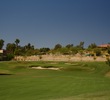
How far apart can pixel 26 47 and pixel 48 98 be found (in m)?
148

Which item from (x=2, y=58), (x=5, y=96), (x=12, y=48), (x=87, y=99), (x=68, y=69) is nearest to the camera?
(x=87, y=99)

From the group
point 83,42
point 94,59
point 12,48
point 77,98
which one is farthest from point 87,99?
point 12,48

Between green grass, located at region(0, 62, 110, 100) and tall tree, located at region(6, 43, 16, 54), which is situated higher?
tall tree, located at region(6, 43, 16, 54)

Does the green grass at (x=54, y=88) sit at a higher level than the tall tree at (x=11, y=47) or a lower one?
lower

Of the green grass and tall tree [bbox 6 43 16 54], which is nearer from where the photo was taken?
the green grass

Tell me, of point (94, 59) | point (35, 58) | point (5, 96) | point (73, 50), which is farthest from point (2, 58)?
point (5, 96)

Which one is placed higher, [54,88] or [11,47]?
[11,47]

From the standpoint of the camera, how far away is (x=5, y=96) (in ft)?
58.0

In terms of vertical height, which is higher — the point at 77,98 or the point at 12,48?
the point at 12,48

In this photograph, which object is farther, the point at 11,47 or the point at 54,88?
the point at 11,47

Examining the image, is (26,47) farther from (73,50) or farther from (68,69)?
(68,69)

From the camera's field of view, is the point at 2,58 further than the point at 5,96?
Yes

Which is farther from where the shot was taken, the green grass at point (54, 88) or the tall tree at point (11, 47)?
the tall tree at point (11, 47)

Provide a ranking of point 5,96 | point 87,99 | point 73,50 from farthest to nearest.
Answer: point 73,50 → point 5,96 → point 87,99
